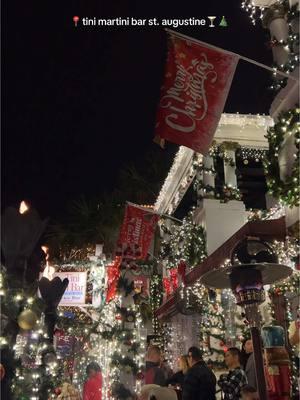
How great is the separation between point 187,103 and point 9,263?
4.19 m

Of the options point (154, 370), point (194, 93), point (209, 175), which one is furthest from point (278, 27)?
point (154, 370)

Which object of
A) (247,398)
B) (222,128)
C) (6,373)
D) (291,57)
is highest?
(222,128)

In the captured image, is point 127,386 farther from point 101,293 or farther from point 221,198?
point 101,293

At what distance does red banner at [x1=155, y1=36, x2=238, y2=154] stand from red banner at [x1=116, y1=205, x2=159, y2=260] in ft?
30.3

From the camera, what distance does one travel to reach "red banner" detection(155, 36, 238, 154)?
801 cm

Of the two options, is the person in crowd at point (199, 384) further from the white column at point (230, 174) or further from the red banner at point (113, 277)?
the red banner at point (113, 277)

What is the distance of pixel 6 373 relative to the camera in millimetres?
5535

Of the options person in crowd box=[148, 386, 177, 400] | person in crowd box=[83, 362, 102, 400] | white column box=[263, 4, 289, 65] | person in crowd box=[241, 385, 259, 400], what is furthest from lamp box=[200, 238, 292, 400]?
person in crowd box=[83, 362, 102, 400]

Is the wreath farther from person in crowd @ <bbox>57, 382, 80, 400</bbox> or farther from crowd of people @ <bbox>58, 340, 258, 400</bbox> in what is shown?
person in crowd @ <bbox>57, 382, 80, 400</bbox>

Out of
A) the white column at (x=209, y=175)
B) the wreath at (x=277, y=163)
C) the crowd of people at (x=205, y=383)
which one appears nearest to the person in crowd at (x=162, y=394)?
the crowd of people at (x=205, y=383)

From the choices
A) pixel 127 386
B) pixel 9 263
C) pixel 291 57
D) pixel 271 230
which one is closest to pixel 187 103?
pixel 291 57

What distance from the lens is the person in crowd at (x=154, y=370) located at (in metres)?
8.59

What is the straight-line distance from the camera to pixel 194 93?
8.17 metres

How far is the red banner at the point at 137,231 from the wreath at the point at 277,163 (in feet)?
31.5
